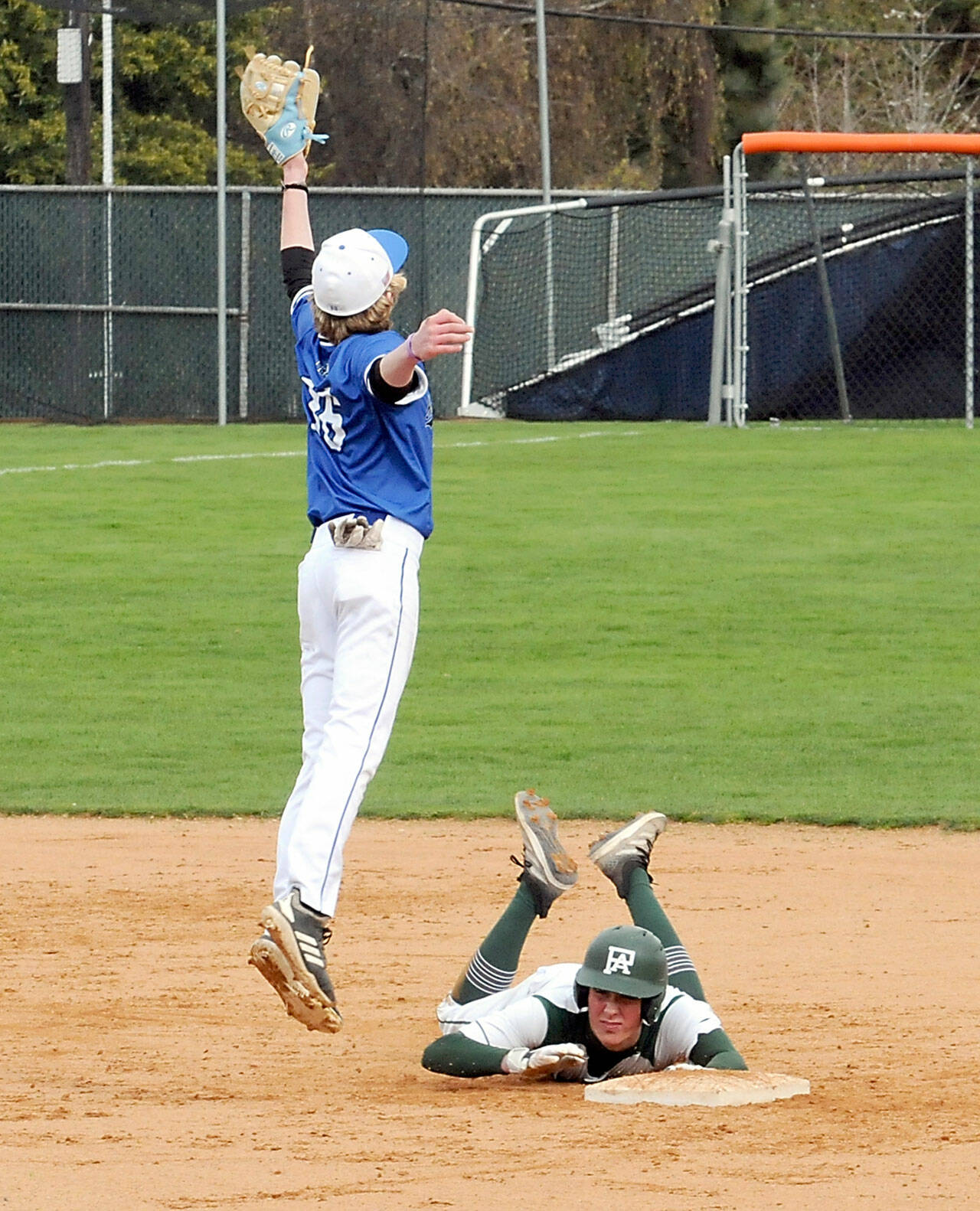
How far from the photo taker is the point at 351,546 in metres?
5.86

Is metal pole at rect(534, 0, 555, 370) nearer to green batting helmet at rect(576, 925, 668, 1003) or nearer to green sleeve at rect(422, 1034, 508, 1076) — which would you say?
Result: green sleeve at rect(422, 1034, 508, 1076)

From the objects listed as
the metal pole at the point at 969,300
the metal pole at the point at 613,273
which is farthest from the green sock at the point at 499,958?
the metal pole at the point at 613,273

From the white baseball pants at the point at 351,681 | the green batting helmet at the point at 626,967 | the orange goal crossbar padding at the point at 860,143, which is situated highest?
the orange goal crossbar padding at the point at 860,143

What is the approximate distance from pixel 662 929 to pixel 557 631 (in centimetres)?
781

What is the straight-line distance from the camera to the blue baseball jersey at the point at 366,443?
5.87 meters

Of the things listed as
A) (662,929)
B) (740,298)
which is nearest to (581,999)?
(662,929)

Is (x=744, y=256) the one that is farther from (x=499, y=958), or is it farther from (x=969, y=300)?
(x=499, y=958)

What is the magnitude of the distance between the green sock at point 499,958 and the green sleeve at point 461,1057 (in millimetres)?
266

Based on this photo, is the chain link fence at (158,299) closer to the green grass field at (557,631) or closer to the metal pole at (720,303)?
the green grass field at (557,631)

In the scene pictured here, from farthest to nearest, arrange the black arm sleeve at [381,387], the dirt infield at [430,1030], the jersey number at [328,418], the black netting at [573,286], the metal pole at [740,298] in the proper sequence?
the black netting at [573,286]
the metal pole at [740,298]
the jersey number at [328,418]
the black arm sleeve at [381,387]
the dirt infield at [430,1030]

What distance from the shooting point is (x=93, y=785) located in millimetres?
10453

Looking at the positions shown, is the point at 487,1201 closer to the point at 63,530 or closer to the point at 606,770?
the point at 606,770

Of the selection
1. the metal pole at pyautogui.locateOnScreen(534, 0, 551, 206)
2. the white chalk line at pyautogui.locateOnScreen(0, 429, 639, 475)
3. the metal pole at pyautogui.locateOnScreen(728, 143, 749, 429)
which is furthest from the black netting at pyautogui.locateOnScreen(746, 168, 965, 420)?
the metal pole at pyautogui.locateOnScreen(534, 0, 551, 206)

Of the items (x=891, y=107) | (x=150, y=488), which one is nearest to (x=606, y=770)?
(x=150, y=488)
